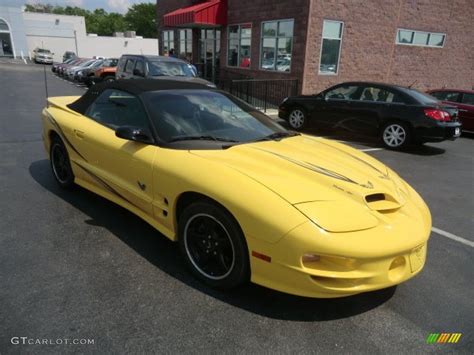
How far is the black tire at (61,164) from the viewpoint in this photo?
448cm

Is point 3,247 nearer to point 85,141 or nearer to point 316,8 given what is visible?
point 85,141

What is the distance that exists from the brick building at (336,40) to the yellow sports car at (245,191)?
10.7m

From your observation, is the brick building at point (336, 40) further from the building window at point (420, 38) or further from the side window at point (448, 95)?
the side window at point (448, 95)

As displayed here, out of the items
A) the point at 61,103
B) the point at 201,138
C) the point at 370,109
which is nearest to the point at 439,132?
the point at 370,109

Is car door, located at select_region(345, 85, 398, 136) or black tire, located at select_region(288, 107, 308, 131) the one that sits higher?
car door, located at select_region(345, 85, 398, 136)

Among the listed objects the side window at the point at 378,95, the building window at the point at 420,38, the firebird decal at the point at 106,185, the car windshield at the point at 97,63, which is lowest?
the firebird decal at the point at 106,185

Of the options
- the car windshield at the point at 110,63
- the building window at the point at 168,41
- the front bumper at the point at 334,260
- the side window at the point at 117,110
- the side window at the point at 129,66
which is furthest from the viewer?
the building window at the point at 168,41

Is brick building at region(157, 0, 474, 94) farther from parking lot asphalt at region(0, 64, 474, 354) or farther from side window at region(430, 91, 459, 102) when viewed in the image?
parking lot asphalt at region(0, 64, 474, 354)

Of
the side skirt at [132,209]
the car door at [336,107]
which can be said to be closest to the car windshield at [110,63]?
the car door at [336,107]

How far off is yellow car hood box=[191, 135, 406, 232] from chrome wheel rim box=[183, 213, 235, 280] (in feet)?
1.54

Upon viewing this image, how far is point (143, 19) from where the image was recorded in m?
96.4

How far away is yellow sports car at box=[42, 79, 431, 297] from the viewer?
2354mm

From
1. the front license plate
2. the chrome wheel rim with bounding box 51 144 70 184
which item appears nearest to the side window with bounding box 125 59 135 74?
the chrome wheel rim with bounding box 51 144 70 184

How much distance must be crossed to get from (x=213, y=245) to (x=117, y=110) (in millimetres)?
1920
